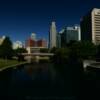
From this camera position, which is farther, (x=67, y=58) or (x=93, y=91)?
(x=67, y=58)

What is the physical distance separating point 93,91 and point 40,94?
1034 centimetres

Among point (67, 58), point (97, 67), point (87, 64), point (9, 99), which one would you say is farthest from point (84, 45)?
point (9, 99)

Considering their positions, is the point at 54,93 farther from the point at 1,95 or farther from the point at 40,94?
the point at 1,95

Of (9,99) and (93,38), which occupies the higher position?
(93,38)

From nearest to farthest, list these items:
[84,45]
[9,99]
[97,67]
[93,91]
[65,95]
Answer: [9,99], [65,95], [93,91], [97,67], [84,45]

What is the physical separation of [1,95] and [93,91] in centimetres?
1698

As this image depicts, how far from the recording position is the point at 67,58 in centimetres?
15162

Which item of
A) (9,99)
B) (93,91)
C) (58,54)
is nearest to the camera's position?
(9,99)

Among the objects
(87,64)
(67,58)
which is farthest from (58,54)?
(87,64)

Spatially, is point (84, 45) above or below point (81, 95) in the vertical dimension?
above

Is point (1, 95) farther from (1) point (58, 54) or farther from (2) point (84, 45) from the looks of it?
(1) point (58, 54)

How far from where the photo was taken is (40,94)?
39.3m

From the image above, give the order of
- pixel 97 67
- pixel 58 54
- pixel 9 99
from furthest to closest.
A: pixel 58 54 < pixel 97 67 < pixel 9 99

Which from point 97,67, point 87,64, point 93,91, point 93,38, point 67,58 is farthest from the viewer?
point 93,38
